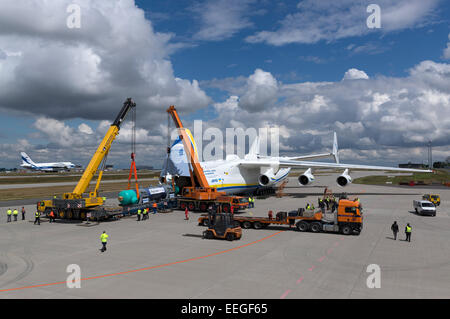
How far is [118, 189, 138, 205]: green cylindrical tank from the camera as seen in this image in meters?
31.6

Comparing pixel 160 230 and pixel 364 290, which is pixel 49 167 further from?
pixel 364 290

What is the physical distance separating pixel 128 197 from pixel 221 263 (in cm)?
1934

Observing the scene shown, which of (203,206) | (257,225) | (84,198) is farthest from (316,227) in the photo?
(84,198)

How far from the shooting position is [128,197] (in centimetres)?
3172

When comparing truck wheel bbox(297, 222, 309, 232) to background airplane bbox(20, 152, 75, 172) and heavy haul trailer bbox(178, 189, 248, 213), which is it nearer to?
heavy haul trailer bbox(178, 189, 248, 213)

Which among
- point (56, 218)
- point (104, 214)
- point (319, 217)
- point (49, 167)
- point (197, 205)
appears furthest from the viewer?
point (49, 167)

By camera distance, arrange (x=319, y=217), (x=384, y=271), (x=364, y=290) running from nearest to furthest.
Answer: (x=364, y=290) < (x=384, y=271) < (x=319, y=217)

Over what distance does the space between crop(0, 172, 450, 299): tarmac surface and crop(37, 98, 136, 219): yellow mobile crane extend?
3154mm

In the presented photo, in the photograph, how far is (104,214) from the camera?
27.4 metres

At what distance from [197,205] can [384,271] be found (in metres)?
22.8

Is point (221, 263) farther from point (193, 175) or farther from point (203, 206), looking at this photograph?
point (193, 175)

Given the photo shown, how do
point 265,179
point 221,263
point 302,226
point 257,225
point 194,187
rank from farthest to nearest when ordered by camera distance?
point 265,179, point 194,187, point 257,225, point 302,226, point 221,263

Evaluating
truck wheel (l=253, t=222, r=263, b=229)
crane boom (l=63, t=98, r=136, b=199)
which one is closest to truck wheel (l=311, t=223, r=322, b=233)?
truck wheel (l=253, t=222, r=263, b=229)
